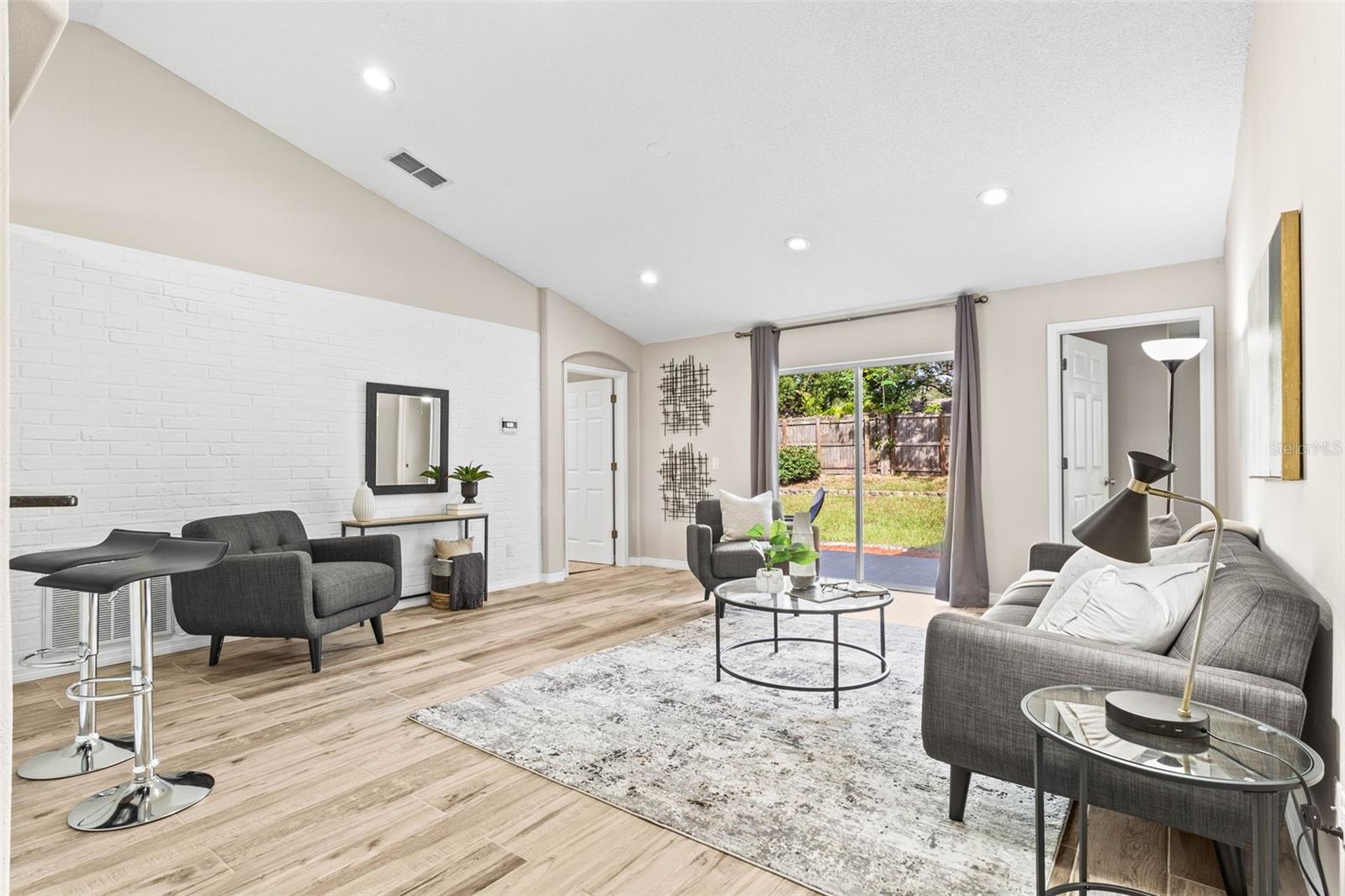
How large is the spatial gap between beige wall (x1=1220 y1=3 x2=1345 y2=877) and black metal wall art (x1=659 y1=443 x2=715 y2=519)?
4.60 m

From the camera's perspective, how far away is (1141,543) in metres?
1.39

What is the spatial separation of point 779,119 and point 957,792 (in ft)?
10.3

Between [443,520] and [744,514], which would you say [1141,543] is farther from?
[443,520]

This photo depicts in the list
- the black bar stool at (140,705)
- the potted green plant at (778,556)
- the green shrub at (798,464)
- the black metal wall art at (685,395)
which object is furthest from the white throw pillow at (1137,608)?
the black metal wall art at (685,395)

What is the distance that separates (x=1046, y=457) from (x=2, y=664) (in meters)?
5.44

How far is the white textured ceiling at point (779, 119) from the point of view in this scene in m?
2.93

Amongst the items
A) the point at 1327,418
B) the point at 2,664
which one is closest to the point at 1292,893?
the point at 1327,418

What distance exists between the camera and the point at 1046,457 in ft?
16.1

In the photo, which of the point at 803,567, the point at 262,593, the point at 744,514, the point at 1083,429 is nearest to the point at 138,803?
the point at 262,593

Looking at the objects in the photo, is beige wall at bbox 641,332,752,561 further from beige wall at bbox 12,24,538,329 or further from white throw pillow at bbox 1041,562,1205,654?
white throw pillow at bbox 1041,562,1205,654

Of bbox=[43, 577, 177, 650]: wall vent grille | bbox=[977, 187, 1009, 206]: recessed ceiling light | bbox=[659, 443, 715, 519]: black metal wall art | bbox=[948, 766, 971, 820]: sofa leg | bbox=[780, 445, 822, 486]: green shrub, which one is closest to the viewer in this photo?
bbox=[948, 766, 971, 820]: sofa leg

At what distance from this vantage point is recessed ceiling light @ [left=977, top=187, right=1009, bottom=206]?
12.8ft

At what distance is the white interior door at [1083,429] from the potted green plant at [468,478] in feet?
13.9

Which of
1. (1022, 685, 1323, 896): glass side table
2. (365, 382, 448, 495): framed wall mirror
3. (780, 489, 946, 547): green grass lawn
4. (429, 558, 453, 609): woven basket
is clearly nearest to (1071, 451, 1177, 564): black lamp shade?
(1022, 685, 1323, 896): glass side table
